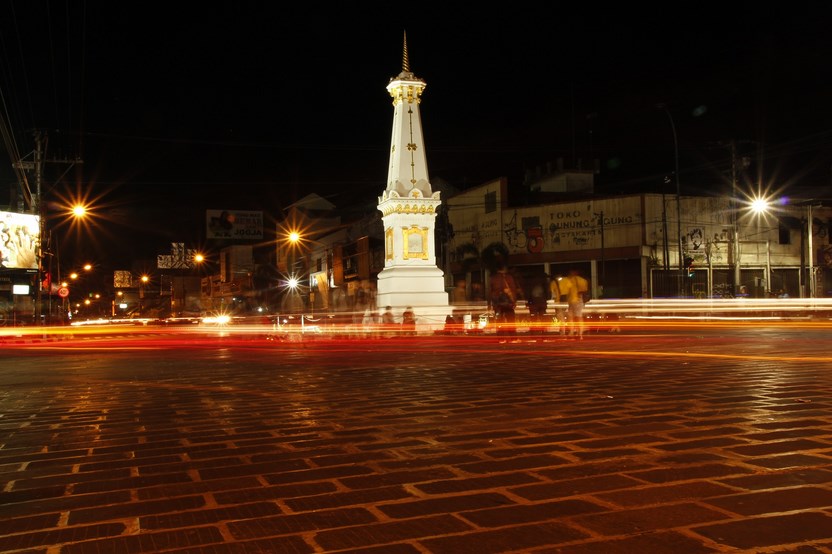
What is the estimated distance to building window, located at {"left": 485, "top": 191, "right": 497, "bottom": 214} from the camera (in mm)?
53000

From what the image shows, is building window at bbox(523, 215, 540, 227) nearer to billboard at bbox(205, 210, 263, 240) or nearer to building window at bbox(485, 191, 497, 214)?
building window at bbox(485, 191, 497, 214)

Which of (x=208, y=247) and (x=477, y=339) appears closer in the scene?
(x=477, y=339)

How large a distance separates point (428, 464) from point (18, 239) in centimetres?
4140

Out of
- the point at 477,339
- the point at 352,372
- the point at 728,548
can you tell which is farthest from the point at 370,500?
the point at 477,339

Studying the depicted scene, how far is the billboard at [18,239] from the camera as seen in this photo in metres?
39.2

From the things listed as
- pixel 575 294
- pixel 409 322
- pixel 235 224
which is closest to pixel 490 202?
pixel 235 224

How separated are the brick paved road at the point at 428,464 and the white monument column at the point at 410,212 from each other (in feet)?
61.6

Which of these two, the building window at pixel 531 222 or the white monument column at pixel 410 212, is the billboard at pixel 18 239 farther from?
the building window at pixel 531 222

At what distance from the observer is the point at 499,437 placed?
18.1 ft

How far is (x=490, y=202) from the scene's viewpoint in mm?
53562

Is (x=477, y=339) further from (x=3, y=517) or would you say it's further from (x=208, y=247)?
(x=208, y=247)

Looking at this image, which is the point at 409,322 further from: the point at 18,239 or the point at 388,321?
the point at 18,239

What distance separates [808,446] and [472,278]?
1994 inches

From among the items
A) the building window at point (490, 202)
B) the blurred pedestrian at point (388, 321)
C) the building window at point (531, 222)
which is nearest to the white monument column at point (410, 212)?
the blurred pedestrian at point (388, 321)
